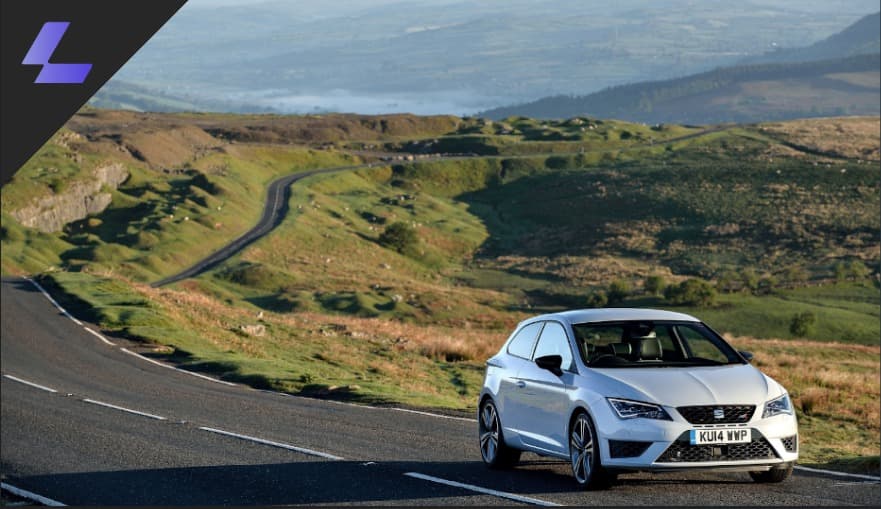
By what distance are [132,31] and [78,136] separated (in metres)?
130

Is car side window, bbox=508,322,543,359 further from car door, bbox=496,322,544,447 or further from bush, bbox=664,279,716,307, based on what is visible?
bush, bbox=664,279,716,307

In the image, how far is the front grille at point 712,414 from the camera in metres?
12.9

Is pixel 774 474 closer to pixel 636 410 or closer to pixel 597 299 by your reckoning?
pixel 636 410

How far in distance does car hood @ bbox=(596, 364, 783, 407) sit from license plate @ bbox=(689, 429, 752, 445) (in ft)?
0.96

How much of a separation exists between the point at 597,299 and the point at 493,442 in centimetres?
7190

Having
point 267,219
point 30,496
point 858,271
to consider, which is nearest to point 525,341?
point 30,496

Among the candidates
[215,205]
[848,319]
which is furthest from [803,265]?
[215,205]

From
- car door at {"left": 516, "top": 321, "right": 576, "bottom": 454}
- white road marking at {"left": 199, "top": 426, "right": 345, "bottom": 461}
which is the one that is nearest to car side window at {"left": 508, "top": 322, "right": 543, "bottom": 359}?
car door at {"left": 516, "top": 321, "right": 576, "bottom": 454}

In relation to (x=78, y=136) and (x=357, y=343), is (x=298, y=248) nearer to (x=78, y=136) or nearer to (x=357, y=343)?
(x=78, y=136)

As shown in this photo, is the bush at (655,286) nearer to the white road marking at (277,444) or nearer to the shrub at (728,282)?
the shrub at (728,282)

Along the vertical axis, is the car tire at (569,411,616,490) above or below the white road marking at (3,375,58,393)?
above

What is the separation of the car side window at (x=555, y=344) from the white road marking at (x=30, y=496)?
6.10 meters

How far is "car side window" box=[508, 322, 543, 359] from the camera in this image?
1577 cm

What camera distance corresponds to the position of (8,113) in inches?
555
